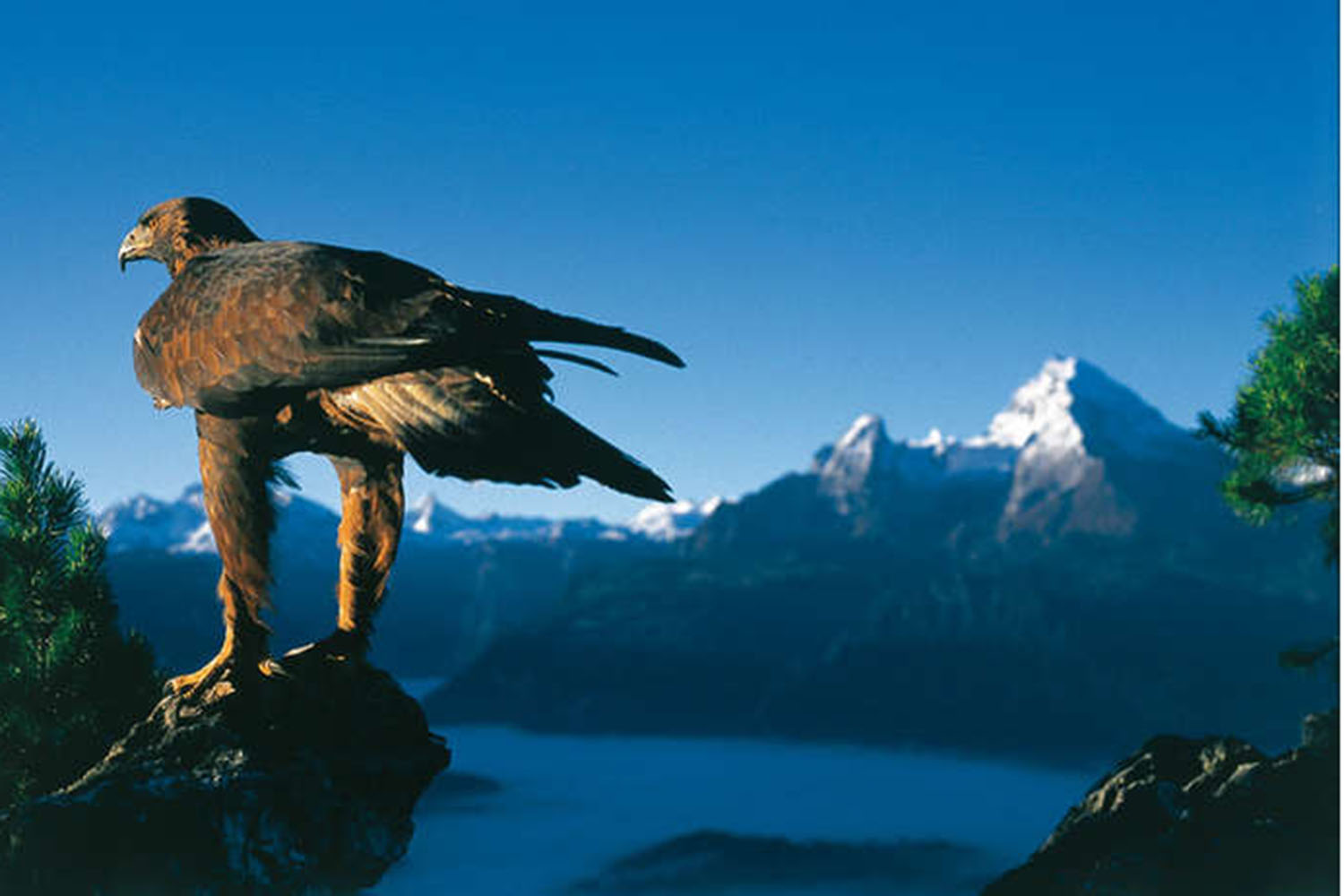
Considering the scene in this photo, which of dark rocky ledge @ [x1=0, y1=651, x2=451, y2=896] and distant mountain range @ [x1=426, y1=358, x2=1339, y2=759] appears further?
distant mountain range @ [x1=426, y1=358, x2=1339, y2=759]

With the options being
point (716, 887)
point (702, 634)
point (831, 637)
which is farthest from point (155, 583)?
point (831, 637)

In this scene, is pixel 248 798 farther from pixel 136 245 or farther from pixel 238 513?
pixel 136 245

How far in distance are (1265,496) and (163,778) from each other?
15193 millimetres

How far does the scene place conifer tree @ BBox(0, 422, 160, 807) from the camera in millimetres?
8938

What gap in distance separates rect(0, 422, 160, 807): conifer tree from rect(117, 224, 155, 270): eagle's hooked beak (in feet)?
10.5

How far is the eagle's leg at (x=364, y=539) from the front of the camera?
21.1 feet

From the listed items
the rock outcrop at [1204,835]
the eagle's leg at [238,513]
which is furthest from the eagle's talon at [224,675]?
the rock outcrop at [1204,835]

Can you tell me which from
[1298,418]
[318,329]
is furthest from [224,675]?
[1298,418]

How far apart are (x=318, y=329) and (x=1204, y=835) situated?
9.04 meters

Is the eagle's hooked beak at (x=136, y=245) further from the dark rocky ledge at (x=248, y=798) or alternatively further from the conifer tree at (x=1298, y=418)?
the conifer tree at (x=1298, y=418)

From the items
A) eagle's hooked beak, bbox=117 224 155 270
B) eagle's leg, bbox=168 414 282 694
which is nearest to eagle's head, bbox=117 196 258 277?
eagle's hooked beak, bbox=117 224 155 270

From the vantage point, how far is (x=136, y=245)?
23.3 ft

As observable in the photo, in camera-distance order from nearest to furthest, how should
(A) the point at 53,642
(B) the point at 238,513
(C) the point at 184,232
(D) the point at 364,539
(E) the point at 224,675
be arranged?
(B) the point at 238,513
(E) the point at 224,675
(D) the point at 364,539
(C) the point at 184,232
(A) the point at 53,642

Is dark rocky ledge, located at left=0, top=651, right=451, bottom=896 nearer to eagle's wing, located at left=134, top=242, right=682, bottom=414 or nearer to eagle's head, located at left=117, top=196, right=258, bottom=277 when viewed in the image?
eagle's wing, located at left=134, top=242, right=682, bottom=414
